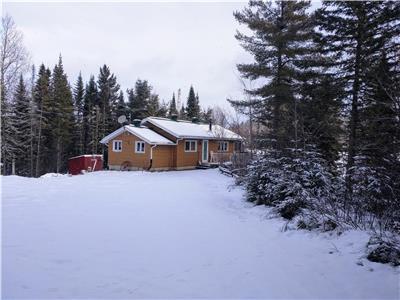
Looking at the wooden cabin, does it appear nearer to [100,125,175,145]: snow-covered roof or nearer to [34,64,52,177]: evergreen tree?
[100,125,175,145]: snow-covered roof

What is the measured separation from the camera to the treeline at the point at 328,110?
649 cm

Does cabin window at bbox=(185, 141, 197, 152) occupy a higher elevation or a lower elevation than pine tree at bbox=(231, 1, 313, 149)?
lower

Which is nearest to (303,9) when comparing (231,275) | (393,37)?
(393,37)

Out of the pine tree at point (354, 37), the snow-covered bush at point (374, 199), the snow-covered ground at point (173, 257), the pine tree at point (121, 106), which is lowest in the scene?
the snow-covered ground at point (173, 257)

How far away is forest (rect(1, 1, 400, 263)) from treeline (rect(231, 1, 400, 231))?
34mm

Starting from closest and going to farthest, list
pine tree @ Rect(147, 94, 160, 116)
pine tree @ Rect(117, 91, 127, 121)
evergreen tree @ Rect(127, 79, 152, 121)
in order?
pine tree @ Rect(117, 91, 127, 121)
pine tree @ Rect(147, 94, 160, 116)
evergreen tree @ Rect(127, 79, 152, 121)

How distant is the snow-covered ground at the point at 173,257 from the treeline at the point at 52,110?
1815 centimetres

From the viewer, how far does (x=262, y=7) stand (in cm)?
1655

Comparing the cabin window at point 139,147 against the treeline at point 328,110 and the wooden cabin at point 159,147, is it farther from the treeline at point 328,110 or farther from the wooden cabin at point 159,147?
the treeline at point 328,110

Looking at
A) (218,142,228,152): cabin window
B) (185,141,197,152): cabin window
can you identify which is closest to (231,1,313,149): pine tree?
(185,141,197,152): cabin window

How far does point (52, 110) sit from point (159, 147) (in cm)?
1819

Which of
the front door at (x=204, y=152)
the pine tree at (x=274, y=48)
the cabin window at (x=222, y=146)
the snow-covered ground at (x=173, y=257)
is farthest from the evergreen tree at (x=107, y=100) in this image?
the snow-covered ground at (x=173, y=257)

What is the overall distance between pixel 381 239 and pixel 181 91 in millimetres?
60098

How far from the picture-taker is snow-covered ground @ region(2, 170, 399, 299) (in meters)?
4.00
